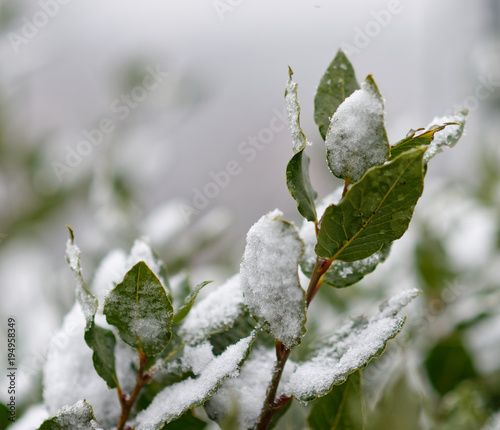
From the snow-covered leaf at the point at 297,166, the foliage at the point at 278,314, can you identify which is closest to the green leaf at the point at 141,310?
the foliage at the point at 278,314

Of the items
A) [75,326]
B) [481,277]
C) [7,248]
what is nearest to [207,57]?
[7,248]

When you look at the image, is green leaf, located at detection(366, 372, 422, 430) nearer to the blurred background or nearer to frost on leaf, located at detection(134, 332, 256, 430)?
the blurred background

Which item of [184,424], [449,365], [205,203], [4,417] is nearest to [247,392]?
[184,424]

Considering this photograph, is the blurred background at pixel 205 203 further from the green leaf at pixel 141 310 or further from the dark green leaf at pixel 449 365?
the green leaf at pixel 141 310

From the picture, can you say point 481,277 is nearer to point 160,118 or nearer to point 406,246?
point 406,246

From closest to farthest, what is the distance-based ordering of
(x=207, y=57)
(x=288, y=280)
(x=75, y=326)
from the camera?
(x=288, y=280) < (x=75, y=326) < (x=207, y=57)

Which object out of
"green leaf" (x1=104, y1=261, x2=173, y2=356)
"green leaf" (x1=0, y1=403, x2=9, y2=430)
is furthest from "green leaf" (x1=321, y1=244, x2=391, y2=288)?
"green leaf" (x1=0, y1=403, x2=9, y2=430)
